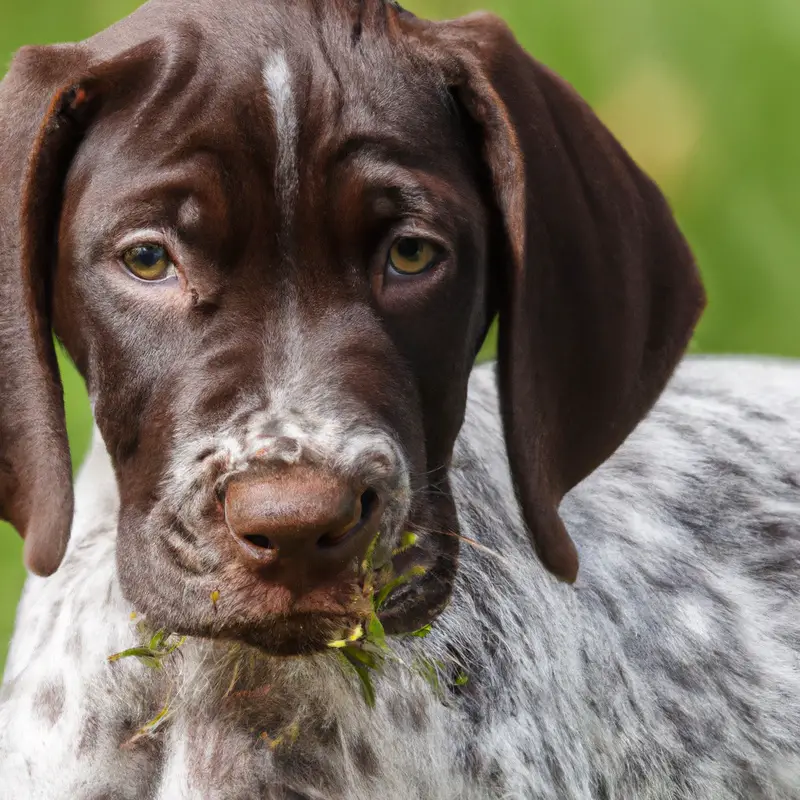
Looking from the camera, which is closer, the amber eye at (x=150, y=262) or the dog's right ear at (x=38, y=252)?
the amber eye at (x=150, y=262)

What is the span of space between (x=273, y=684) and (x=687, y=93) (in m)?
6.48

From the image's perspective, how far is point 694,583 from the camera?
5.05 meters

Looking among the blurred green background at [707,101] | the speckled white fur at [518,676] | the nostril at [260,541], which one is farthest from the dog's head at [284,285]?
the blurred green background at [707,101]

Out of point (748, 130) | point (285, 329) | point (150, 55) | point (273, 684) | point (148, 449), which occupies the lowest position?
point (748, 130)

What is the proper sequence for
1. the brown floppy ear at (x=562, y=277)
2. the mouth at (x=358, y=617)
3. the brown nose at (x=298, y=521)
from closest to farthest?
the brown nose at (x=298, y=521), the mouth at (x=358, y=617), the brown floppy ear at (x=562, y=277)

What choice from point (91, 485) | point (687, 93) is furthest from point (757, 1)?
point (91, 485)

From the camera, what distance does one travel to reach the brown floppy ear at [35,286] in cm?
401

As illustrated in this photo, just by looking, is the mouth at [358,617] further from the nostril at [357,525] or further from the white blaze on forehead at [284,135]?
the white blaze on forehead at [284,135]

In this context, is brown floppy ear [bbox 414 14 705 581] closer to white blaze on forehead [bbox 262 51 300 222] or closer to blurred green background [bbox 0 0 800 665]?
white blaze on forehead [bbox 262 51 300 222]

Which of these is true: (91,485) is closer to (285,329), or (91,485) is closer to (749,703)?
→ (285,329)

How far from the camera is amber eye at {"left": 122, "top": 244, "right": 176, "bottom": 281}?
12.7 feet

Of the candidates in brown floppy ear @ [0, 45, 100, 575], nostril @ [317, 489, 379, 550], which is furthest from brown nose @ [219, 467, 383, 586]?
brown floppy ear @ [0, 45, 100, 575]

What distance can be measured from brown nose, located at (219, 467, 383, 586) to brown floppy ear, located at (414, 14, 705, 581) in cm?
78

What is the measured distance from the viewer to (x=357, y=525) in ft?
11.6
